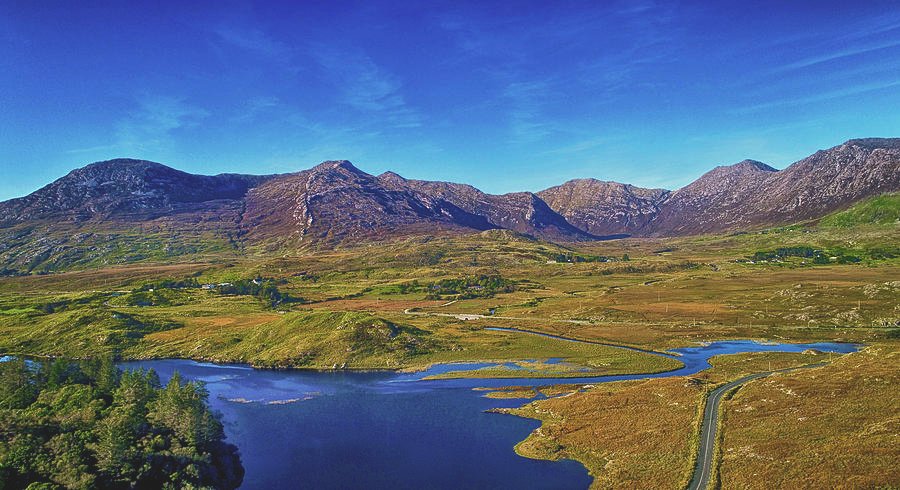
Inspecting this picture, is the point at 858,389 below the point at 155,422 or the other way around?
below

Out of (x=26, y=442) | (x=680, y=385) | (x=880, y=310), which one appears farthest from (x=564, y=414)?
(x=880, y=310)

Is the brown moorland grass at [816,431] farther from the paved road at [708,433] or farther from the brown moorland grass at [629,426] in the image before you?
the brown moorland grass at [629,426]

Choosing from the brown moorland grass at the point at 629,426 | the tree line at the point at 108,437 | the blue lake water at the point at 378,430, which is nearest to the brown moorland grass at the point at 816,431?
the brown moorland grass at the point at 629,426

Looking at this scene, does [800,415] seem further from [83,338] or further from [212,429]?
[83,338]

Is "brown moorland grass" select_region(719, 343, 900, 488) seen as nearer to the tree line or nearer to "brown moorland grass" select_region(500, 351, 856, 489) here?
"brown moorland grass" select_region(500, 351, 856, 489)

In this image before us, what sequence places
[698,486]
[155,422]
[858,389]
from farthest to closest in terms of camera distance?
[858,389], [155,422], [698,486]
